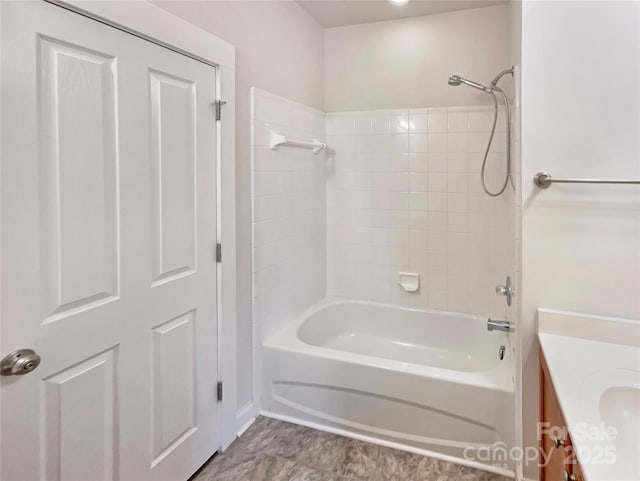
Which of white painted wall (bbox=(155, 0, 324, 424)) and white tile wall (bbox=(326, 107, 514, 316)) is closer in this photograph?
white painted wall (bbox=(155, 0, 324, 424))

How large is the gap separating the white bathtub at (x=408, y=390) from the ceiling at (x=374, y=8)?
83.3 inches

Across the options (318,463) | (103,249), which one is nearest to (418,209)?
(318,463)

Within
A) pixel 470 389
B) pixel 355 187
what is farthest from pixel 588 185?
pixel 355 187

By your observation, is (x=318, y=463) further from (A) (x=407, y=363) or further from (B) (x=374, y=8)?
(B) (x=374, y=8)

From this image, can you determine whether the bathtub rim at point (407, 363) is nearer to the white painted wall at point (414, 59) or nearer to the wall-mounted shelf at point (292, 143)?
the wall-mounted shelf at point (292, 143)

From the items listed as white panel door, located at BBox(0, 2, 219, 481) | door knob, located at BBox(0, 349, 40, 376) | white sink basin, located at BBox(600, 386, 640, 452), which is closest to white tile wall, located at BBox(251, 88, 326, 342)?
white panel door, located at BBox(0, 2, 219, 481)

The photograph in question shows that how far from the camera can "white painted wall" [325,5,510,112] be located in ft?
8.87

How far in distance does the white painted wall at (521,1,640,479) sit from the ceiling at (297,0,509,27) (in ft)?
3.97

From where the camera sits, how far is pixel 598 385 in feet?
3.83

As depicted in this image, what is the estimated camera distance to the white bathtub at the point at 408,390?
1.96 meters

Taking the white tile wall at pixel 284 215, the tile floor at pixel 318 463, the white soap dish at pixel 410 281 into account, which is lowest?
the tile floor at pixel 318 463

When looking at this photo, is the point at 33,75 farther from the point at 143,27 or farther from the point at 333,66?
the point at 333,66

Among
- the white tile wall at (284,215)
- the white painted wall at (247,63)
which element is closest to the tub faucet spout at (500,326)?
the white tile wall at (284,215)

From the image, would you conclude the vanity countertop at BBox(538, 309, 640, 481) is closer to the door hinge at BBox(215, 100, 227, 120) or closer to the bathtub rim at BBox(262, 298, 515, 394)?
the bathtub rim at BBox(262, 298, 515, 394)
